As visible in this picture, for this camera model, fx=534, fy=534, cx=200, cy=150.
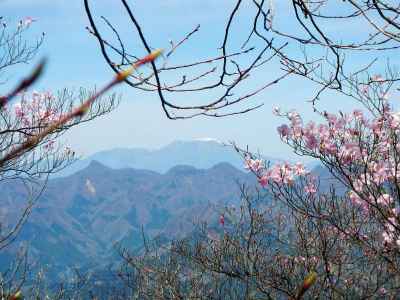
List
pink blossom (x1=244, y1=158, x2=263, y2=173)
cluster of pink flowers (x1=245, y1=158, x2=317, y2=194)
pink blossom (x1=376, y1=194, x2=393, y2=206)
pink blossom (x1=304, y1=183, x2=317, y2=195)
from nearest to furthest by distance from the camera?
pink blossom (x1=376, y1=194, x2=393, y2=206) < cluster of pink flowers (x1=245, y1=158, x2=317, y2=194) < pink blossom (x1=244, y1=158, x2=263, y2=173) < pink blossom (x1=304, y1=183, x2=317, y2=195)

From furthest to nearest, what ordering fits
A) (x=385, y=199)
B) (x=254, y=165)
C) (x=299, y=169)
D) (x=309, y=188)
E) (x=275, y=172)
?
(x=309, y=188) → (x=299, y=169) → (x=254, y=165) → (x=275, y=172) → (x=385, y=199)

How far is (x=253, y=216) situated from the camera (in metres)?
11.2

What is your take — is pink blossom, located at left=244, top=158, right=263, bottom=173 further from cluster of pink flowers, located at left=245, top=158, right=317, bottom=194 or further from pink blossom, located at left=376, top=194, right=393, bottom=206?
pink blossom, located at left=376, top=194, right=393, bottom=206

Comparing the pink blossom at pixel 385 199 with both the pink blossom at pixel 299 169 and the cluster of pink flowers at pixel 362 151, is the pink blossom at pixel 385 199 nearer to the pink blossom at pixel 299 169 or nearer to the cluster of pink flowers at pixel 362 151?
the cluster of pink flowers at pixel 362 151

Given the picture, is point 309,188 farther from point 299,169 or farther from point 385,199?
point 385,199

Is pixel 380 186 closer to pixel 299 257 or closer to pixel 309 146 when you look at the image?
pixel 309 146

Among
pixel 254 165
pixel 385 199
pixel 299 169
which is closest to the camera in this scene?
pixel 385 199

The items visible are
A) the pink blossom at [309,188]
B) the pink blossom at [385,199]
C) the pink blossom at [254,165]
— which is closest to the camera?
the pink blossom at [385,199]

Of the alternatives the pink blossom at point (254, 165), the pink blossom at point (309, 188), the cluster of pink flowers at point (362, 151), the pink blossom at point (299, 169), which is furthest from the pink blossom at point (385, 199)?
the pink blossom at point (309, 188)

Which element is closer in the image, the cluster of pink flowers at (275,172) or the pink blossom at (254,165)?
the cluster of pink flowers at (275,172)

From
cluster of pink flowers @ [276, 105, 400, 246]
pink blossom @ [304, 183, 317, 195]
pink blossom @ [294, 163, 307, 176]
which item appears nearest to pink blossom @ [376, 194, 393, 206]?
cluster of pink flowers @ [276, 105, 400, 246]

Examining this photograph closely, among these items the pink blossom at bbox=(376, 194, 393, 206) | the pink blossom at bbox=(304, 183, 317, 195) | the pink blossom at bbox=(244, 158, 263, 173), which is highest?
the pink blossom at bbox=(244, 158, 263, 173)

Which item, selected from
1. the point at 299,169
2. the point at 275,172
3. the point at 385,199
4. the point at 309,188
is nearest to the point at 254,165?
the point at 275,172

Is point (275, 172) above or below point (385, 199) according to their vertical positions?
above
